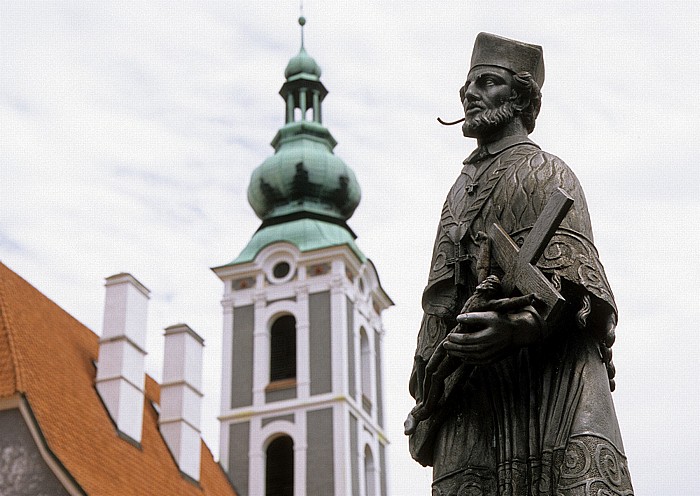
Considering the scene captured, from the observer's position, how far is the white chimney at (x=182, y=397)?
23.3 m

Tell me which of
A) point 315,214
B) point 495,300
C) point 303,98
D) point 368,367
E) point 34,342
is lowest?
point 495,300

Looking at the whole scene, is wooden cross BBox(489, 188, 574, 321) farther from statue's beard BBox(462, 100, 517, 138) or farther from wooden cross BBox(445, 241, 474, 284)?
statue's beard BBox(462, 100, 517, 138)

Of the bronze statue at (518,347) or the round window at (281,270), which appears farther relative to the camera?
the round window at (281,270)

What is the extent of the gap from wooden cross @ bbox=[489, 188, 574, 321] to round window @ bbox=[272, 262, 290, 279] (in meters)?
29.0

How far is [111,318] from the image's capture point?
21297 mm

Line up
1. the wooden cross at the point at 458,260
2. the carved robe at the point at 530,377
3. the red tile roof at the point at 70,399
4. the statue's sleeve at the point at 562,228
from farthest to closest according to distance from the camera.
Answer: the red tile roof at the point at 70,399 < the wooden cross at the point at 458,260 < the statue's sleeve at the point at 562,228 < the carved robe at the point at 530,377

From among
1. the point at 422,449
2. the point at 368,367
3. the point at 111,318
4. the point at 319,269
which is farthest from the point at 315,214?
the point at 422,449

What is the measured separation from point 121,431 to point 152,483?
3.61 ft

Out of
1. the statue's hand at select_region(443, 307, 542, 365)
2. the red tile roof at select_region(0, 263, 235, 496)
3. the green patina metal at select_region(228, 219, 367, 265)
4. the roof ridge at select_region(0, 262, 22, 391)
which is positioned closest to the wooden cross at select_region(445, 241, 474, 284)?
the statue's hand at select_region(443, 307, 542, 365)

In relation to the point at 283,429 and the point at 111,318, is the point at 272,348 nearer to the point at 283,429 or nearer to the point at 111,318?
the point at 283,429

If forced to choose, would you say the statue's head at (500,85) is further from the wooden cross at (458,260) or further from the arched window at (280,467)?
the arched window at (280,467)

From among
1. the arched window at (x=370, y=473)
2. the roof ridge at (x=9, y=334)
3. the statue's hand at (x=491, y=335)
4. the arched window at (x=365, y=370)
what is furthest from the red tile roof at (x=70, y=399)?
the statue's hand at (x=491, y=335)

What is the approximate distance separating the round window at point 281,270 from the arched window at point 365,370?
2594mm

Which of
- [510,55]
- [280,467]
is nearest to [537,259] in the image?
[510,55]
